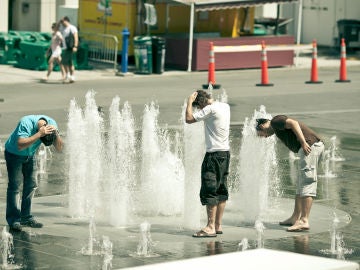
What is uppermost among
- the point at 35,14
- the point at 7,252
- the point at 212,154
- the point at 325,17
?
the point at 325,17

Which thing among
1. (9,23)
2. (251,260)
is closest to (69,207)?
(251,260)

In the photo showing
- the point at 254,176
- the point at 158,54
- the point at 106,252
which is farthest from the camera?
the point at 158,54

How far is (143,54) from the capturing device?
2948cm

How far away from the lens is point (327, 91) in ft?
89.2

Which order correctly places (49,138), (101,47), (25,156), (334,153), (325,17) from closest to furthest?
(49,138), (25,156), (334,153), (101,47), (325,17)

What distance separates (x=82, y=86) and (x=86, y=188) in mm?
13296

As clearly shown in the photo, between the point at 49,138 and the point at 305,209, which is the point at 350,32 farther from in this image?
the point at 49,138

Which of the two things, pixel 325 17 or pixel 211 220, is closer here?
pixel 211 220

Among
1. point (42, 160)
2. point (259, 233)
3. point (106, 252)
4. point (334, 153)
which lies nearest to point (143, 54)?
point (334, 153)

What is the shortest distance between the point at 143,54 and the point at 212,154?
56.7ft

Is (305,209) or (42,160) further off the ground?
(305,209)

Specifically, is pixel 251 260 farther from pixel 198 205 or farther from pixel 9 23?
pixel 9 23

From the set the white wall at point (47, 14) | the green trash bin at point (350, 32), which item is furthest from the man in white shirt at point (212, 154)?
the green trash bin at point (350, 32)

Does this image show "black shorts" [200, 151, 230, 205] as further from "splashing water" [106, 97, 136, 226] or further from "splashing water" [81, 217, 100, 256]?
"splashing water" [81, 217, 100, 256]
